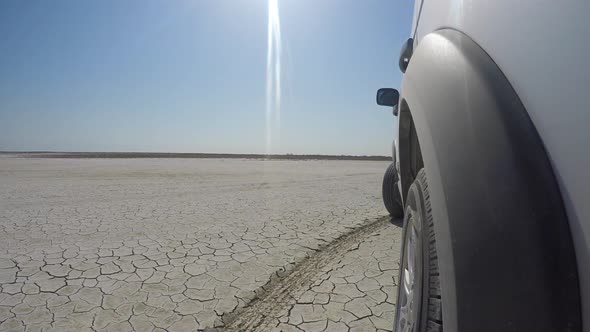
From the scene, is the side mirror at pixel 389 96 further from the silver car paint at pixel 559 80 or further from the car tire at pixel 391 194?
the silver car paint at pixel 559 80

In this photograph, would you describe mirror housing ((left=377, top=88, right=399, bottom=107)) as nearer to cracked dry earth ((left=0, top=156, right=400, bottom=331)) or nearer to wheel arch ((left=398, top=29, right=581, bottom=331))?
cracked dry earth ((left=0, top=156, right=400, bottom=331))

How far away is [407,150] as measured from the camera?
1859 millimetres

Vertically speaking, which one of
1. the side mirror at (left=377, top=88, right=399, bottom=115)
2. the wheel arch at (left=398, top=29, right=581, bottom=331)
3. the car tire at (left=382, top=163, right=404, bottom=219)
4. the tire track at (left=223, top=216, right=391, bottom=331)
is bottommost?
the tire track at (left=223, top=216, right=391, bottom=331)

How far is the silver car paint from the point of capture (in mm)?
533

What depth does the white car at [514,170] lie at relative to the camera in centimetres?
56

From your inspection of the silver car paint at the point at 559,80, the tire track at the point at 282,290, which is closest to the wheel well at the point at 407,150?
the silver car paint at the point at 559,80

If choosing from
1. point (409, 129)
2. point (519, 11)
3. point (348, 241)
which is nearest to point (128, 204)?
point (348, 241)

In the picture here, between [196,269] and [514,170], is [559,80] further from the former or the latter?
[196,269]

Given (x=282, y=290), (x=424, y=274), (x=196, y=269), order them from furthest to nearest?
(x=196, y=269)
(x=282, y=290)
(x=424, y=274)

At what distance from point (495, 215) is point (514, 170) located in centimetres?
11

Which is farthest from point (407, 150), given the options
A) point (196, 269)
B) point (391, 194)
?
point (391, 194)

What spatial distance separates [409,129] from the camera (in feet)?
6.10

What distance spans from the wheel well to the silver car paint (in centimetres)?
104

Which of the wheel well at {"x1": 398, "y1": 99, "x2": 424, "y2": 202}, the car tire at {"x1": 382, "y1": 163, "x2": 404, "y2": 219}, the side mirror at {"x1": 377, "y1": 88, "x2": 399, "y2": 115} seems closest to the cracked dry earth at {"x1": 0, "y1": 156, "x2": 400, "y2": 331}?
the car tire at {"x1": 382, "y1": 163, "x2": 404, "y2": 219}
